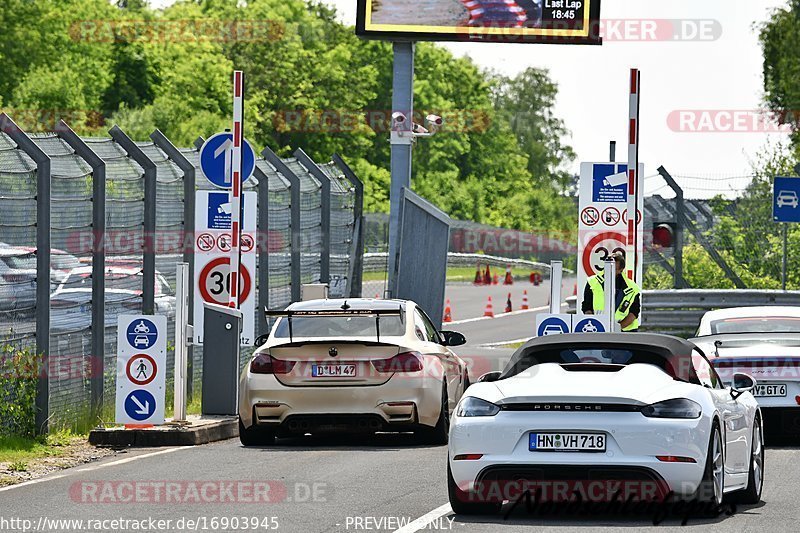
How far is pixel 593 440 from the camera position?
11367 millimetres

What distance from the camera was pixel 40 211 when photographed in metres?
17.0

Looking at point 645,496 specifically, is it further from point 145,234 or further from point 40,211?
point 145,234

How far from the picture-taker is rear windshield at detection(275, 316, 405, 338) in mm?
17248

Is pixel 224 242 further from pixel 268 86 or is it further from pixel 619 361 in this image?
pixel 268 86

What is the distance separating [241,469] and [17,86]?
7385 centimetres

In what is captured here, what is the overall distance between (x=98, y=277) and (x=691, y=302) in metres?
14.8

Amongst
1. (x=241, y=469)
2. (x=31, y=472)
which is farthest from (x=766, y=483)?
(x=31, y=472)

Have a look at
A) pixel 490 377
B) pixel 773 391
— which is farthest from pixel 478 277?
pixel 490 377

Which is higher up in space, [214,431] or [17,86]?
[17,86]

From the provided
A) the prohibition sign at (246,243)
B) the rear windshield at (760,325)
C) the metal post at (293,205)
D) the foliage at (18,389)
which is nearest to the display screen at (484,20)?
the metal post at (293,205)

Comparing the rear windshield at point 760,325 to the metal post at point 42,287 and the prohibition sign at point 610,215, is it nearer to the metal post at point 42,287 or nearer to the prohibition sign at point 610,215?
the prohibition sign at point 610,215

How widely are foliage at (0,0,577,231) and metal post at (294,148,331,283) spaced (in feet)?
157

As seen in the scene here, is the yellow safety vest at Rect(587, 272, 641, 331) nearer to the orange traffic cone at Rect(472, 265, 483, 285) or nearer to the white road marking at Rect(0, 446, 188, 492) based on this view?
the white road marking at Rect(0, 446, 188, 492)

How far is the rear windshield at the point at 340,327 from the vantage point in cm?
1725
